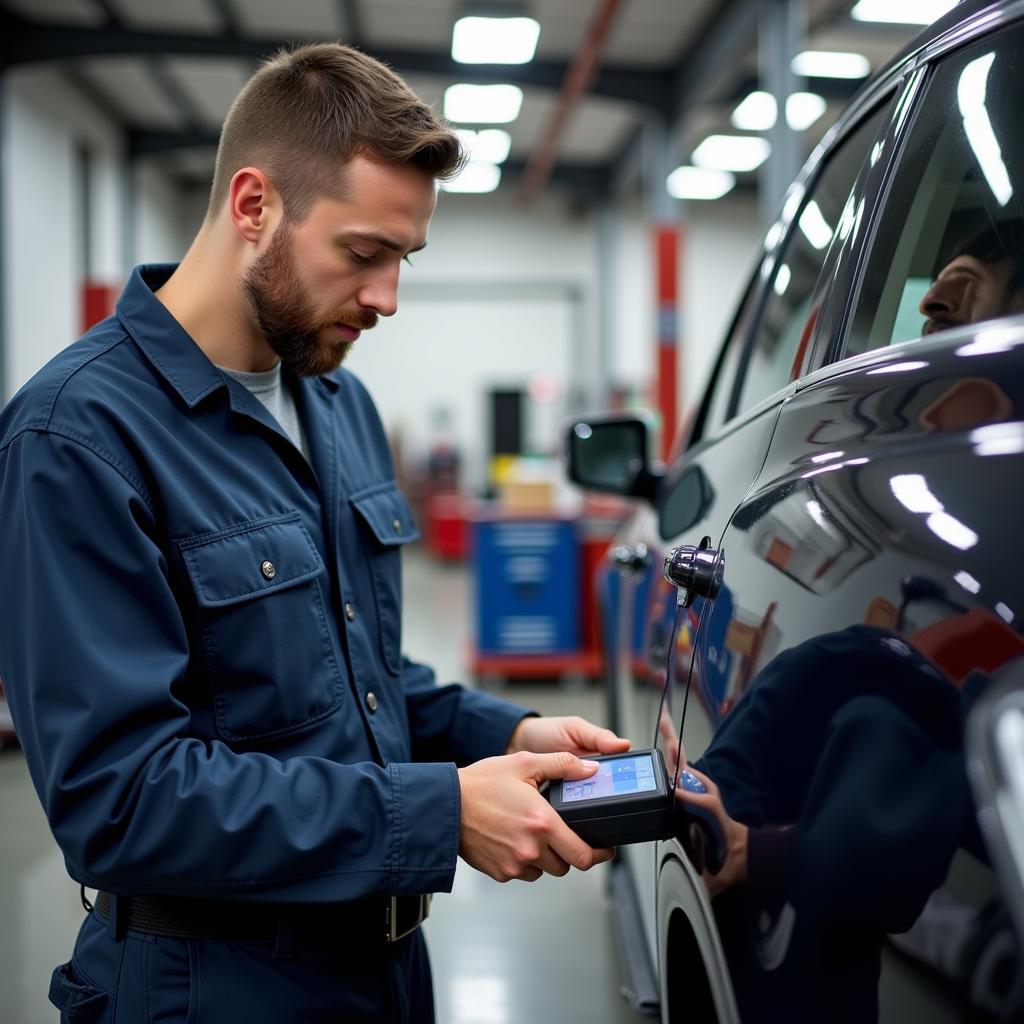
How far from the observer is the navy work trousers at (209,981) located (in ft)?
3.61

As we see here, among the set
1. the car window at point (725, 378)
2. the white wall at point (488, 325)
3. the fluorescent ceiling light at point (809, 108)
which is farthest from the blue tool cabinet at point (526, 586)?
the white wall at point (488, 325)

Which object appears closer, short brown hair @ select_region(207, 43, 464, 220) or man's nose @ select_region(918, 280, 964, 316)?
man's nose @ select_region(918, 280, 964, 316)

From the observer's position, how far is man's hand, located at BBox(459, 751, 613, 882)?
42.1 inches

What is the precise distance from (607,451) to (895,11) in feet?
21.0

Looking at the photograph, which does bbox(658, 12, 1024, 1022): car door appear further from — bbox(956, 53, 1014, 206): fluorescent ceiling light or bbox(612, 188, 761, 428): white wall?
bbox(612, 188, 761, 428): white wall

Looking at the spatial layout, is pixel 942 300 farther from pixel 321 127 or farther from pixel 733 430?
pixel 321 127

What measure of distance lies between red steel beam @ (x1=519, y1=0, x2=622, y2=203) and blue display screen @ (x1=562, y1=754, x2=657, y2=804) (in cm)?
676

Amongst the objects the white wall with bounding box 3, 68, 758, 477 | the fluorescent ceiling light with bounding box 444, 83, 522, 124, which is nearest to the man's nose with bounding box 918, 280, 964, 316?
the fluorescent ceiling light with bounding box 444, 83, 522, 124

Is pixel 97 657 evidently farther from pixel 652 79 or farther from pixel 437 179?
pixel 652 79

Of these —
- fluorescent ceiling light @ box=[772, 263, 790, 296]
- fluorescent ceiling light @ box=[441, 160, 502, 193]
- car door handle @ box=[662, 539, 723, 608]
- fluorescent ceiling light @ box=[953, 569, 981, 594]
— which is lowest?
car door handle @ box=[662, 539, 723, 608]

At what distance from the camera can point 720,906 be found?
0.90m

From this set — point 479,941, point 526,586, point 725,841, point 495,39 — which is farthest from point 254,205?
point 495,39

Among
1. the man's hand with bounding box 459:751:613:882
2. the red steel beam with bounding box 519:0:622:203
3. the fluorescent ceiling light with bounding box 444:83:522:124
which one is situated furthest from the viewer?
the fluorescent ceiling light with bounding box 444:83:522:124

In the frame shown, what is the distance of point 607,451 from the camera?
228 centimetres
